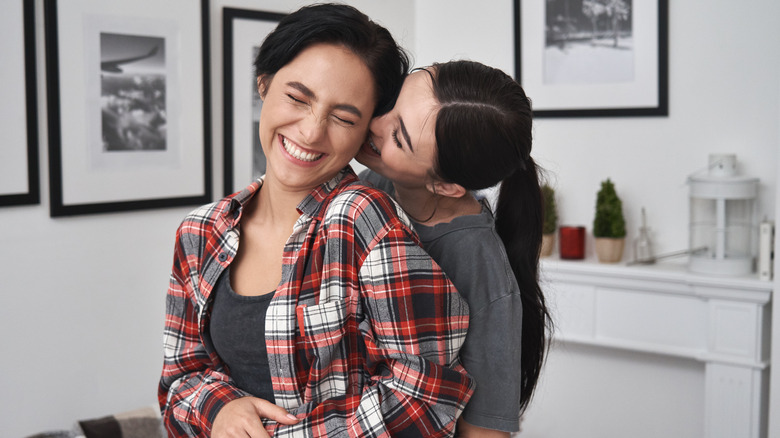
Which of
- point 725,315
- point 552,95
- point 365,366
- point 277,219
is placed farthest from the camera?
point 552,95

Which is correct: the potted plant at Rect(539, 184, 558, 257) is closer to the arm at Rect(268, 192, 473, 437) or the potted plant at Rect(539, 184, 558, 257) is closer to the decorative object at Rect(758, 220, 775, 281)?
the decorative object at Rect(758, 220, 775, 281)

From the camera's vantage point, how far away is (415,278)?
1.15 meters

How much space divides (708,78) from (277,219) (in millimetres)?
2143

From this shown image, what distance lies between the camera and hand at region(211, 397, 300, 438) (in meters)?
1.21

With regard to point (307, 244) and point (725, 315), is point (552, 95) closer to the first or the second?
point (725, 315)

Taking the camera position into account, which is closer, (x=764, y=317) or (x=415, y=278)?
(x=415, y=278)

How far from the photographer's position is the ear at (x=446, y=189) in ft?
4.40

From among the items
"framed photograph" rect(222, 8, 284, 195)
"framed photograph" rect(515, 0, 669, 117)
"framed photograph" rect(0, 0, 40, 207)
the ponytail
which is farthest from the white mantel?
"framed photograph" rect(0, 0, 40, 207)

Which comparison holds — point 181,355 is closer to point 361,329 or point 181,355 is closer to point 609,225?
point 361,329

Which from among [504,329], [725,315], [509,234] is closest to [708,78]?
[725,315]

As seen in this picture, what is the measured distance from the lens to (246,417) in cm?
123

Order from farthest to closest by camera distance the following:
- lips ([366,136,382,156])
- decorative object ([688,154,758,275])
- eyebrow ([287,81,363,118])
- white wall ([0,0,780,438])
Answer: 1. decorative object ([688,154,758,275])
2. white wall ([0,0,780,438])
3. lips ([366,136,382,156])
4. eyebrow ([287,81,363,118])

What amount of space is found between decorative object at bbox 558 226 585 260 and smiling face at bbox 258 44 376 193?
1.98m

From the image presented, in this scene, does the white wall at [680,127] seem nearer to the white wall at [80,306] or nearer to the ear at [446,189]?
the white wall at [80,306]
